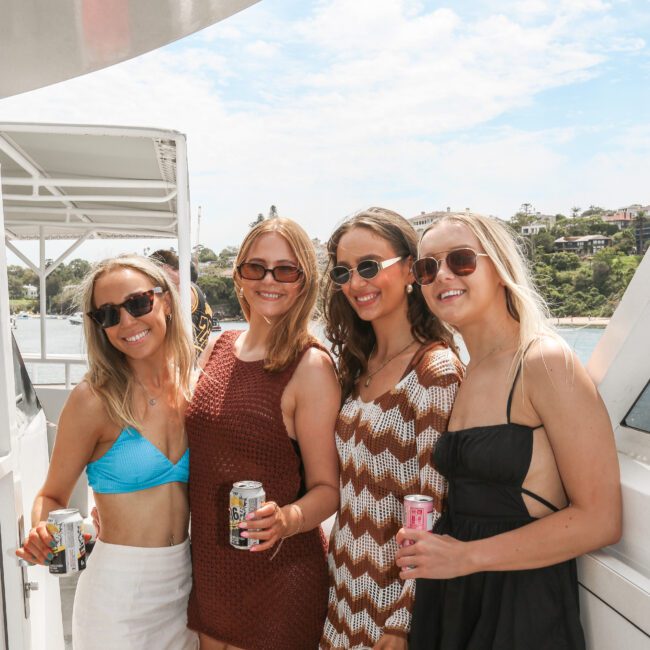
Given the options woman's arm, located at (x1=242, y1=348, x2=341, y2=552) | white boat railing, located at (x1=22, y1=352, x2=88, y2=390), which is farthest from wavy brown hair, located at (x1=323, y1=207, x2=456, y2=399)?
white boat railing, located at (x1=22, y1=352, x2=88, y2=390)

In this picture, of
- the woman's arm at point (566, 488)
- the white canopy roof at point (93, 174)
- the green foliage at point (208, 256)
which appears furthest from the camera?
the green foliage at point (208, 256)

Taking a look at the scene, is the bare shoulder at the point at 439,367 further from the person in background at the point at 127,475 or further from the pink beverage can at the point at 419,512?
the person in background at the point at 127,475

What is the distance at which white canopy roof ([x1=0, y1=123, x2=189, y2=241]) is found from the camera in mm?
4512

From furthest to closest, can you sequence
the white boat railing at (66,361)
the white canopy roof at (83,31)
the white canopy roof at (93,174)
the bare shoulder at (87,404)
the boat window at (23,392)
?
1. the white boat railing at (66,361)
2. the white canopy roof at (93,174)
3. the boat window at (23,392)
4. the bare shoulder at (87,404)
5. the white canopy roof at (83,31)

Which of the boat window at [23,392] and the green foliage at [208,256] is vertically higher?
the green foliage at [208,256]

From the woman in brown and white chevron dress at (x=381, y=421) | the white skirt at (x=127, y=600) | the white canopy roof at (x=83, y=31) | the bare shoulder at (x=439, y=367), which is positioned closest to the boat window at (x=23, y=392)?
the white skirt at (x=127, y=600)

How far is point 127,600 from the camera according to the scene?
1941 mm

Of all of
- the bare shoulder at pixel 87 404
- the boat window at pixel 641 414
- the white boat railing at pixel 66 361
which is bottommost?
the white boat railing at pixel 66 361

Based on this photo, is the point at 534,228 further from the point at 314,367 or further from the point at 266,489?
the point at 266,489

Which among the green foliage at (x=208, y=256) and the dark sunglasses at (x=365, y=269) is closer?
the dark sunglasses at (x=365, y=269)

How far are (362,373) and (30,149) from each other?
4177 mm

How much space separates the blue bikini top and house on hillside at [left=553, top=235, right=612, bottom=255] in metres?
1.39

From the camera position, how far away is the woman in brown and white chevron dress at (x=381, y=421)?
5.53ft

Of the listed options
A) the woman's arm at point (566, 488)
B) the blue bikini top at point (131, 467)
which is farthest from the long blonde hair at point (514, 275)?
the blue bikini top at point (131, 467)
